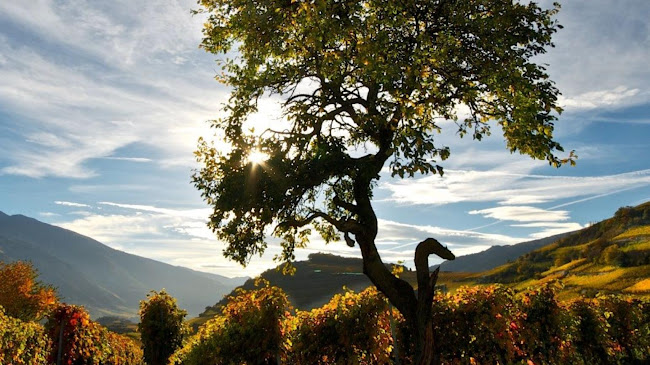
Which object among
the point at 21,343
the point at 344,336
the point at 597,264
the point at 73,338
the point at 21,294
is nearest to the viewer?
the point at 344,336

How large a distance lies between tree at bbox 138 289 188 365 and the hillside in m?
29.2

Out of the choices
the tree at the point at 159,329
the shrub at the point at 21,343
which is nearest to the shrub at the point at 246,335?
the shrub at the point at 21,343

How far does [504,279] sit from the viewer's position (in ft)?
323

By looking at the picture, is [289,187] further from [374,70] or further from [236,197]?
[374,70]

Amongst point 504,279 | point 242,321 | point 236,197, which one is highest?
point 236,197

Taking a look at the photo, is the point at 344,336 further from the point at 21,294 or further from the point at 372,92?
the point at 21,294

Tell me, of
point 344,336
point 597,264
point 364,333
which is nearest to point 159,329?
point 344,336

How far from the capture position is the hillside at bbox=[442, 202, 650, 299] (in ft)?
203

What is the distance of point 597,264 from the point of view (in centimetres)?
7950

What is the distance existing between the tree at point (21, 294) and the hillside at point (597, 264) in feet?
223

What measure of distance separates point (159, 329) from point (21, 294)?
181 feet

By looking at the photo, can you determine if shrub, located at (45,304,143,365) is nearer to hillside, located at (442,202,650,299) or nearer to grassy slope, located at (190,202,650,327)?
grassy slope, located at (190,202,650,327)

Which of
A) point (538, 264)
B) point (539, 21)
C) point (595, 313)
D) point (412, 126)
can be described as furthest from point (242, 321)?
point (538, 264)

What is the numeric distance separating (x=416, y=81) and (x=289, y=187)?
4537 mm
